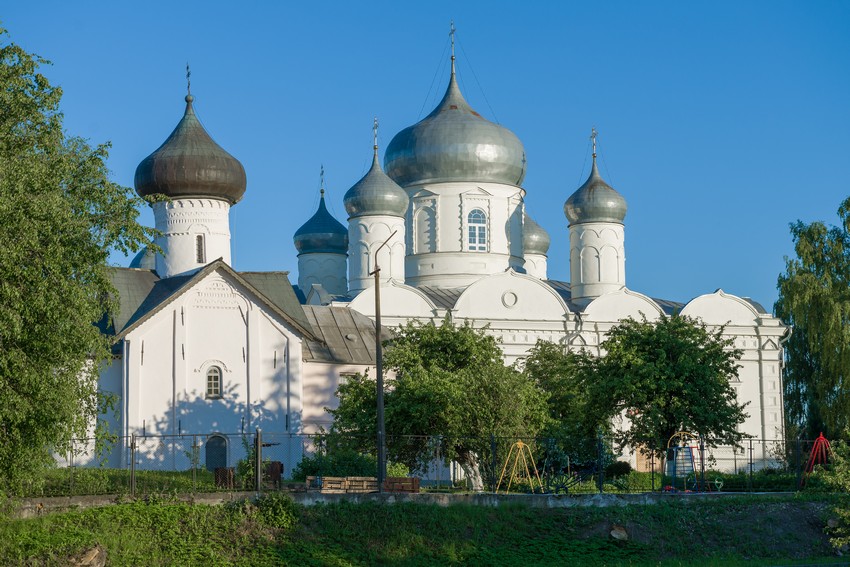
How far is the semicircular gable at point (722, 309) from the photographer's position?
159ft

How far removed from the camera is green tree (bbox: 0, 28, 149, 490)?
18.6 metres

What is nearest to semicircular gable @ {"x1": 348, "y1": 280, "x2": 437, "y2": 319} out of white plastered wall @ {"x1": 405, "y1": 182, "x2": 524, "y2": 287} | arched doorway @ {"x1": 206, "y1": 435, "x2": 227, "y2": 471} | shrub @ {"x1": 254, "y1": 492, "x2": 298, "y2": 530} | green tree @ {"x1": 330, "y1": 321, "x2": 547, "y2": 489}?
white plastered wall @ {"x1": 405, "y1": 182, "x2": 524, "y2": 287}

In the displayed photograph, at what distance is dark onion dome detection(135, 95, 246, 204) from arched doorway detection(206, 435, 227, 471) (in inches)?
273

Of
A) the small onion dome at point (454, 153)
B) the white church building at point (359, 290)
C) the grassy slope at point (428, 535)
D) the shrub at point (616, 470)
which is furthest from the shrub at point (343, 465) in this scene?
the small onion dome at point (454, 153)

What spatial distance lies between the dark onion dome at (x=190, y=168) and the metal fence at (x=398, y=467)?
6.97 metres

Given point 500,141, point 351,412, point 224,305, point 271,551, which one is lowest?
point 271,551

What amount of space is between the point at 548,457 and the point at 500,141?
23.5m

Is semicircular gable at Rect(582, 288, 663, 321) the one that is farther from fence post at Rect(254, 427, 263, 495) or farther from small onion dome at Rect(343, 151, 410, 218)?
fence post at Rect(254, 427, 263, 495)

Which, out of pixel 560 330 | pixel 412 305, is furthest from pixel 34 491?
pixel 560 330

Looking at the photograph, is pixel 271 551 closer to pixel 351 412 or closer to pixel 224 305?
pixel 351 412

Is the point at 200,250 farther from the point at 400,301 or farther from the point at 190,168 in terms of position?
the point at 400,301

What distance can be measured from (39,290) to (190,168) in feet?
56.5

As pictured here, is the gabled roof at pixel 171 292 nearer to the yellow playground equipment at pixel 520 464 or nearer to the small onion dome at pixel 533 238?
the yellow playground equipment at pixel 520 464

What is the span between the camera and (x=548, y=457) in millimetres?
27781
